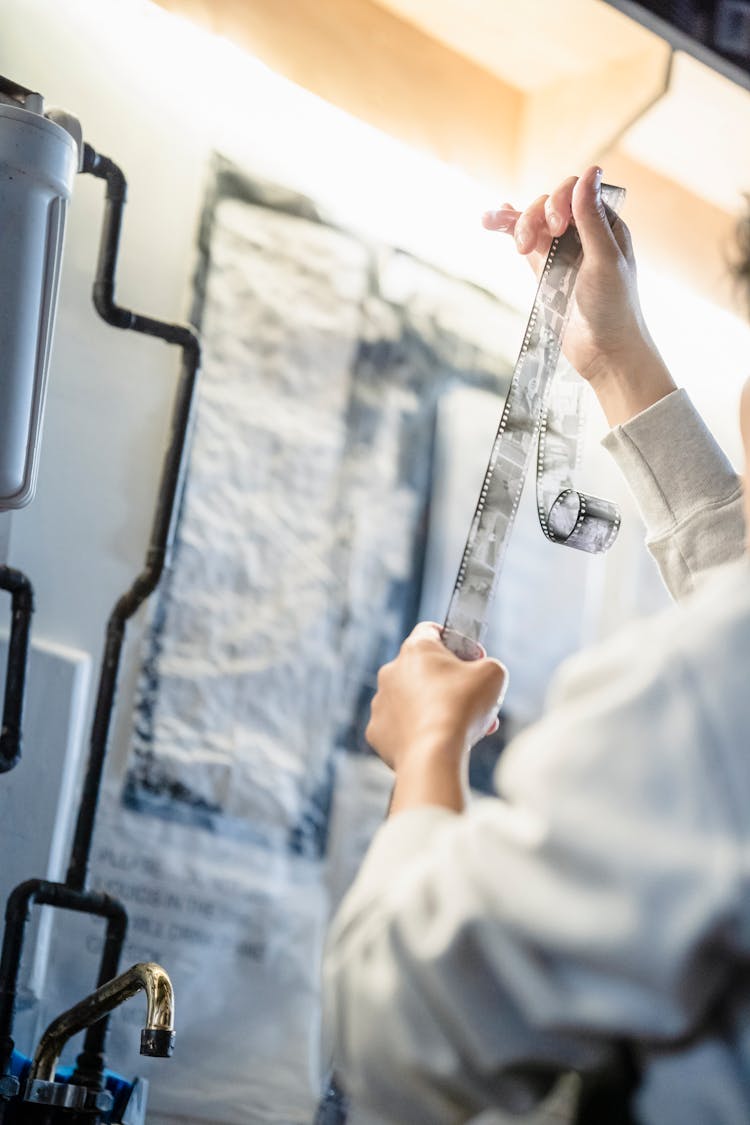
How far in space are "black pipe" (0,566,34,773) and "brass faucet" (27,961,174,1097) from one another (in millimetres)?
318

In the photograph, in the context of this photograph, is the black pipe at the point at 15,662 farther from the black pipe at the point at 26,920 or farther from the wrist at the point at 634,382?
the wrist at the point at 634,382

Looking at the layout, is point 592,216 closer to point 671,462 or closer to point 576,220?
point 576,220

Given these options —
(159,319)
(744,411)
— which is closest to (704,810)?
(744,411)

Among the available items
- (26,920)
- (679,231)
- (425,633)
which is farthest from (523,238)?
(679,231)

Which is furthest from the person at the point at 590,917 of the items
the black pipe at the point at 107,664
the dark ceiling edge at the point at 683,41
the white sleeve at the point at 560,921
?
the dark ceiling edge at the point at 683,41

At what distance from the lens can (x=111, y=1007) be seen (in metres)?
1.26

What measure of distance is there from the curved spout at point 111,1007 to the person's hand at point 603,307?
69cm

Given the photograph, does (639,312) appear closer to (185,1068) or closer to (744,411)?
(744,411)

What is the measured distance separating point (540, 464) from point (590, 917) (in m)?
0.57

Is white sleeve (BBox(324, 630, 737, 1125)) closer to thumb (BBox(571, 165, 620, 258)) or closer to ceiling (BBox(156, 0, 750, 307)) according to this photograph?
thumb (BBox(571, 165, 620, 258))

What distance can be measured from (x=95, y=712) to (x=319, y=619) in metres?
0.40

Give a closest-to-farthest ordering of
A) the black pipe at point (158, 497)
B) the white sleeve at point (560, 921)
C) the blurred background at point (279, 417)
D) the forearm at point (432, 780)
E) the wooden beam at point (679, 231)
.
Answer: the white sleeve at point (560, 921) < the forearm at point (432, 780) < the black pipe at point (158, 497) < the blurred background at point (279, 417) < the wooden beam at point (679, 231)

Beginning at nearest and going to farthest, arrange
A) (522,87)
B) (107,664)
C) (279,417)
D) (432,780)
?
(432,780), (107,664), (279,417), (522,87)

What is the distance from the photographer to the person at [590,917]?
1.79 feet
